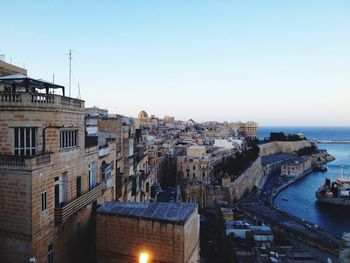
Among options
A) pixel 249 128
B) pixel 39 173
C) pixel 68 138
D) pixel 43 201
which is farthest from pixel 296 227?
pixel 249 128

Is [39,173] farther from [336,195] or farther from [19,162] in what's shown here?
[336,195]

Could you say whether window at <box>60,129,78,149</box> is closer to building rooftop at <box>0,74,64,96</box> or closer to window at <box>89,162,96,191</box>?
building rooftop at <box>0,74,64,96</box>

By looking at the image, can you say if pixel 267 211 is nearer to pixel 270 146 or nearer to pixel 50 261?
pixel 50 261

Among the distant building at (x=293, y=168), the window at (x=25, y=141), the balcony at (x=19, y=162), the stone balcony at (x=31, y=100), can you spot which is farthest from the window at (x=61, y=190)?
the distant building at (x=293, y=168)

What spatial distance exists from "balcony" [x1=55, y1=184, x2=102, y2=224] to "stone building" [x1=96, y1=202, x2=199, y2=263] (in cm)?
67

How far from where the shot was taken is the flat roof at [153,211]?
8.84m

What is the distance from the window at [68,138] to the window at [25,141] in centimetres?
89

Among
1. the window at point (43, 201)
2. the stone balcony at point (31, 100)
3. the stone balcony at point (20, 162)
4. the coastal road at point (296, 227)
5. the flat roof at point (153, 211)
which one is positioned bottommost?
the coastal road at point (296, 227)

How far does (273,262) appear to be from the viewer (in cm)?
1680

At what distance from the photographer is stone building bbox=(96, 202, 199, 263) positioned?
28.2ft

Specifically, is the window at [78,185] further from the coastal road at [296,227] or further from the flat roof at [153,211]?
the coastal road at [296,227]

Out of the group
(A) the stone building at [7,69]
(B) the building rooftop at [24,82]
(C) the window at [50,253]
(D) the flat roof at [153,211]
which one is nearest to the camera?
(C) the window at [50,253]

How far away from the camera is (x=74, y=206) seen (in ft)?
31.4

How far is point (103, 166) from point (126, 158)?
3.83 m
